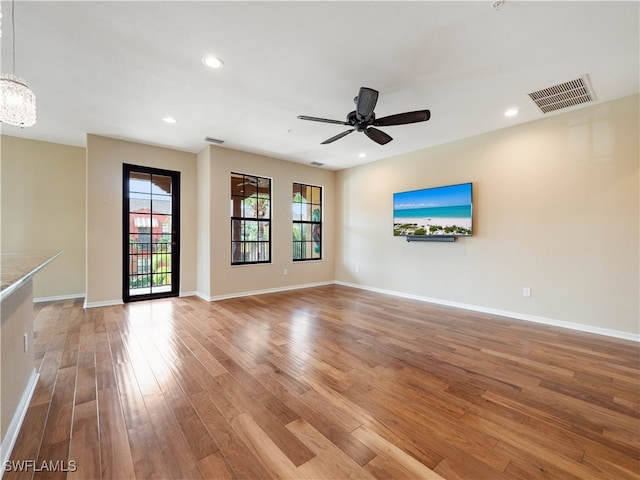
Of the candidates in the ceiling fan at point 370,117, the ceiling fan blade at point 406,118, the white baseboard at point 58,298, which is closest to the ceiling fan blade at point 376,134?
the ceiling fan at point 370,117

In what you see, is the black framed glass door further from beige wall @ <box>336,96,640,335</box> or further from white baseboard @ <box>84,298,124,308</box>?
beige wall @ <box>336,96,640,335</box>

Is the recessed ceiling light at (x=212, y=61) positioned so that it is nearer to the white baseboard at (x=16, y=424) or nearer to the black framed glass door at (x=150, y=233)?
the white baseboard at (x=16, y=424)

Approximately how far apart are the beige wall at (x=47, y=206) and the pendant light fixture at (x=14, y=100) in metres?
3.73

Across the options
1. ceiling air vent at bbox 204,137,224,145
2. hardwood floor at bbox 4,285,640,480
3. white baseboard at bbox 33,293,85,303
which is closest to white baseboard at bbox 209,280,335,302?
hardwood floor at bbox 4,285,640,480

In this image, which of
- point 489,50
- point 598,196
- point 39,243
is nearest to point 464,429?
point 489,50

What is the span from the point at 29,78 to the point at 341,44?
322 centimetres

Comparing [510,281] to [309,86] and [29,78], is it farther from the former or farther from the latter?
[29,78]

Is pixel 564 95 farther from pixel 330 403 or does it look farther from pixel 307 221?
pixel 307 221

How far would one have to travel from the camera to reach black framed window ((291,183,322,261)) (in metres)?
6.45

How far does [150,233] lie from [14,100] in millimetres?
3340

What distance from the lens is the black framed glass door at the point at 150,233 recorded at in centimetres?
492

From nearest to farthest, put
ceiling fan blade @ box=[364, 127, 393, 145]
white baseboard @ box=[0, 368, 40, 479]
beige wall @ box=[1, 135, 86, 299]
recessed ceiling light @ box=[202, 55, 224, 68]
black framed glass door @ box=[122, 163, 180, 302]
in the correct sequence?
white baseboard @ box=[0, 368, 40, 479], recessed ceiling light @ box=[202, 55, 224, 68], ceiling fan blade @ box=[364, 127, 393, 145], beige wall @ box=[1, 135, 86, 299], black framed glass door @ box=[122, 163, 180, 302]

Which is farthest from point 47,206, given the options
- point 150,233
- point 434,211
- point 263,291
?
point 434,211

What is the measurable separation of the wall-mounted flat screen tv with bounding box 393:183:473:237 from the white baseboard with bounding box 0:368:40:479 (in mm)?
5150
